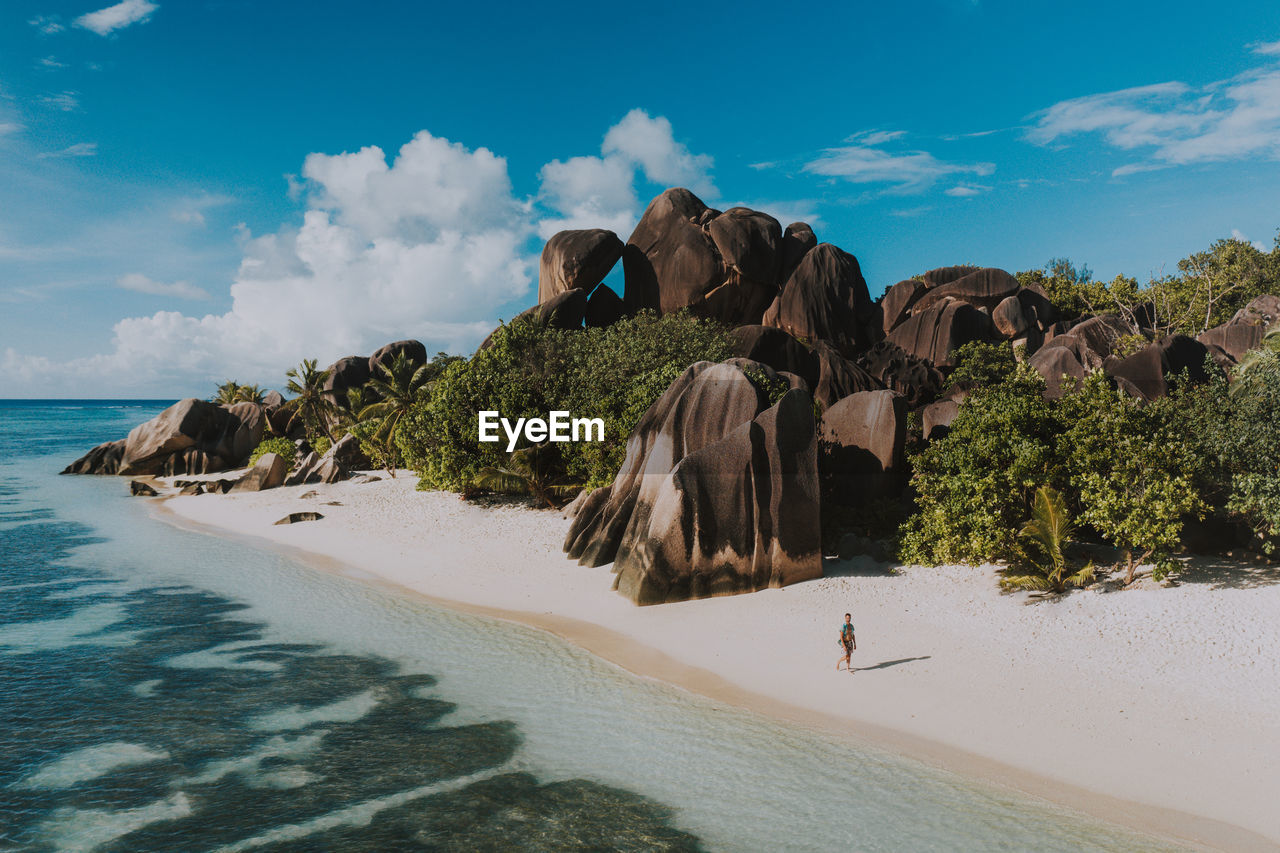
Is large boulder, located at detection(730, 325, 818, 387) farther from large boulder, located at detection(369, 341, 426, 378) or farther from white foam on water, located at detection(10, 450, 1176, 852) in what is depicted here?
large boulder, located at detection(369, 341, 426, 378)

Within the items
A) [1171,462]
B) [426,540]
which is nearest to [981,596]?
[1171,462]

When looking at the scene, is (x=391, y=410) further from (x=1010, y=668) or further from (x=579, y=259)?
(x=1010, y=668)

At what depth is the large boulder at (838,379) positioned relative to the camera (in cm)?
3468

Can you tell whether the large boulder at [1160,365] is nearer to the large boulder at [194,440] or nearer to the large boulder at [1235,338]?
the large boulder at [1235,338]

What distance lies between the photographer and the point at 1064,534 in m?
17.2

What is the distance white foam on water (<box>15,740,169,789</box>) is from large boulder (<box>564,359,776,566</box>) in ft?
38.1

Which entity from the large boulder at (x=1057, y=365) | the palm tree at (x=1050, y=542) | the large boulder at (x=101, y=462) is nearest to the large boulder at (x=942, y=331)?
the large boulder at (x=1057, y=365)

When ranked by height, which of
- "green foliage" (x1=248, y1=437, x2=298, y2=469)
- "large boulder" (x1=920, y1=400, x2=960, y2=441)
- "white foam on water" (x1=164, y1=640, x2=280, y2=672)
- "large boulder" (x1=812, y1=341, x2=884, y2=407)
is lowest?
"white foam on water" (x1=164, y1=640, x2=280, y2=672)

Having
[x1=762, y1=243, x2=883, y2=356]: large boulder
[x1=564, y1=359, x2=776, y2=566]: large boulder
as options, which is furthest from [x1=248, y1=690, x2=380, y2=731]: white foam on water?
[x1=762, y1=243, x2=883, y2=356]: large boulder

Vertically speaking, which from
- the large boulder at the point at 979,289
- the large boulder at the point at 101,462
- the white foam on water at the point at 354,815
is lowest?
the white foam on water at the point at 354,815

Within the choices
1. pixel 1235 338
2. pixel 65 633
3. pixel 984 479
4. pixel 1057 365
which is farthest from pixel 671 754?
pixel 1235 338

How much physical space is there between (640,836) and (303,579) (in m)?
17.7

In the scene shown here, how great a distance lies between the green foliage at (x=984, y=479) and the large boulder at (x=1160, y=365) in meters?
10.3

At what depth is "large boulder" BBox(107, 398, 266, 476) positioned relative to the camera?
5597 centimetres
